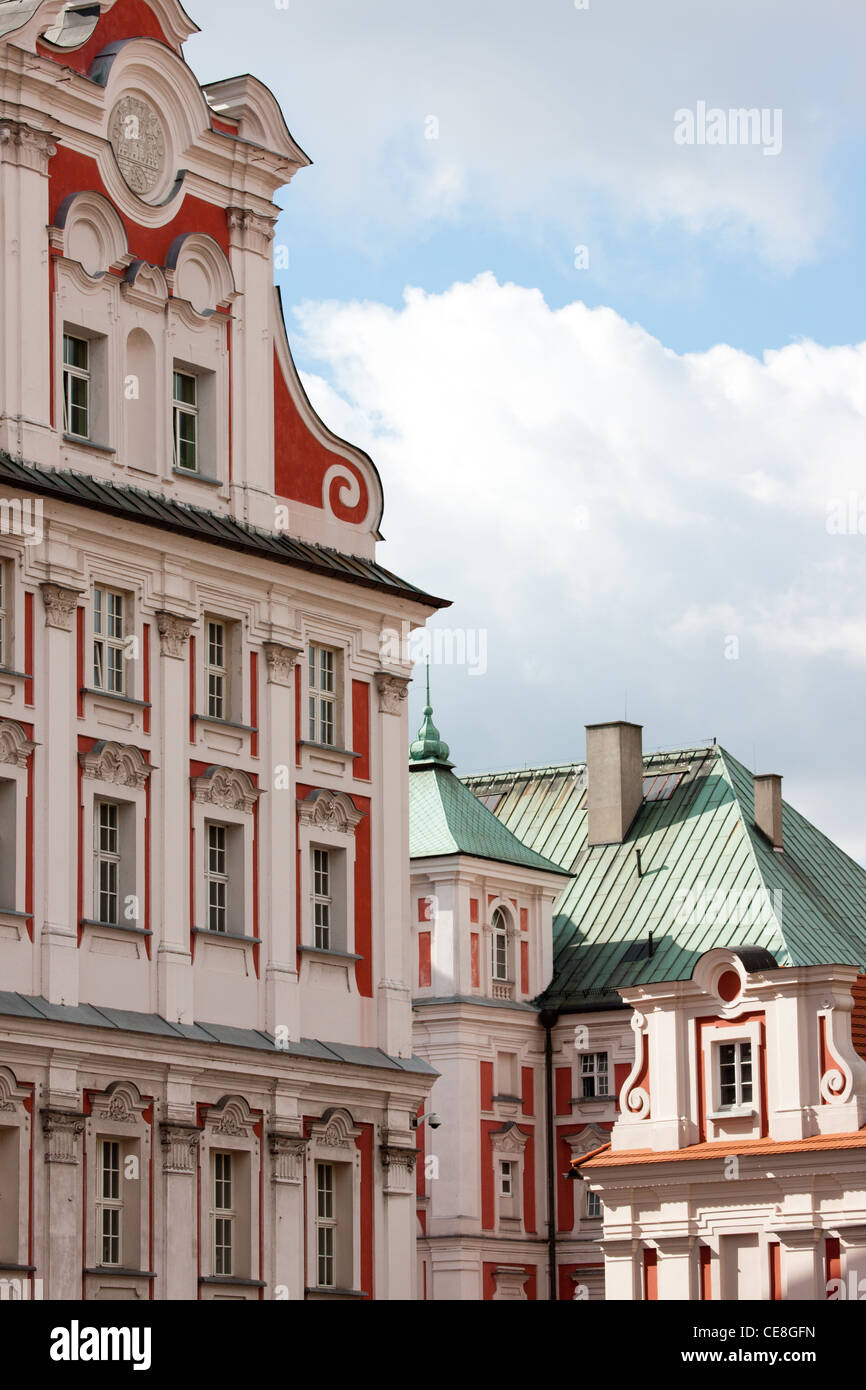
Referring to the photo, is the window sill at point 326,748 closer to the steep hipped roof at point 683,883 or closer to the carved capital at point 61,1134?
the carved capital at point 61,1134

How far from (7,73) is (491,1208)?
40220 mm

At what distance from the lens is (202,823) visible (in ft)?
160

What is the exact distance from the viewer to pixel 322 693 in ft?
170

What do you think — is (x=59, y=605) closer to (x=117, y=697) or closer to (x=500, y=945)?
(x=117, y=697)

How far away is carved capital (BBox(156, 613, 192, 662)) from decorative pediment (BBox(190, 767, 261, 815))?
209cm

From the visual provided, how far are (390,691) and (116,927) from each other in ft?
27.8

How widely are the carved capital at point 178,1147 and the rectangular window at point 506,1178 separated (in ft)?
109

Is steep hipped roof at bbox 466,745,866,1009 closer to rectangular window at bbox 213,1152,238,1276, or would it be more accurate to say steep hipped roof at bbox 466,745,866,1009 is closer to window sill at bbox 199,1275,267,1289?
rectangular window at bbox 213,1152,238,1276

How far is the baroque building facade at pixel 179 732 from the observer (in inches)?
1790

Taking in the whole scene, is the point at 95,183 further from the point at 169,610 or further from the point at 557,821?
the point at 557,821

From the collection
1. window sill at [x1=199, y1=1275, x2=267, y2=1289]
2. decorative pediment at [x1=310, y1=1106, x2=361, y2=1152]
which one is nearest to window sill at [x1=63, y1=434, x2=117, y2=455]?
decorative pediment at [x1=310, y1=1106, x2=361, y2=1152]

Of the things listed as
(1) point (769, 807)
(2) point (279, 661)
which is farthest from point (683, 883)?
(2) point (279, 661)
